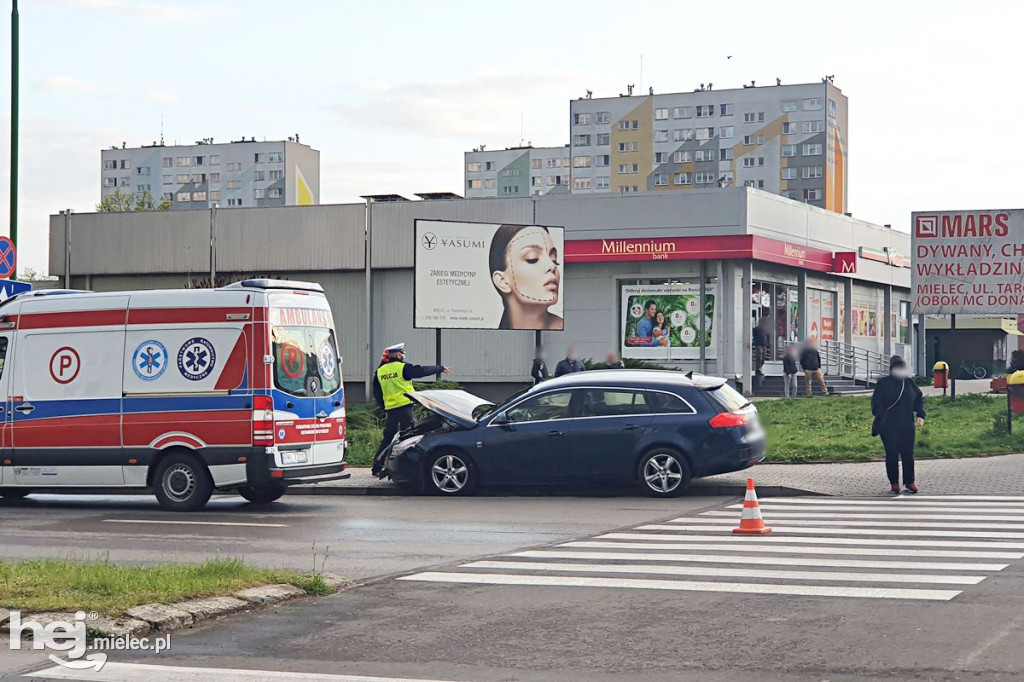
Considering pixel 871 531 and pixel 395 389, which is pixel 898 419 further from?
pixel 395 389

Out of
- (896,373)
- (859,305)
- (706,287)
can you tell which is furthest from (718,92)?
(896,373)

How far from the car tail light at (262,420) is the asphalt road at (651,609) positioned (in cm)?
171

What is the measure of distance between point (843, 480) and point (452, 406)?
207 inches

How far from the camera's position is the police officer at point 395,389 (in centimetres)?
1920

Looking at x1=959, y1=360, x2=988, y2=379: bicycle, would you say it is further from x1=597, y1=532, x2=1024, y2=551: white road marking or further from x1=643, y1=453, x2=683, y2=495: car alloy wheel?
x1=597, y1=532, x2=1024, y2=551: white road marking

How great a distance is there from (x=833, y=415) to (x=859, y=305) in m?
20.1

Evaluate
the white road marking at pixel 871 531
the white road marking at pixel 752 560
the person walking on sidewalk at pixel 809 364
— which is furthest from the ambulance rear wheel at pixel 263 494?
the person walking on sidewalk at pixel 809 364

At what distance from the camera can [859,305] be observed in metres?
47.2

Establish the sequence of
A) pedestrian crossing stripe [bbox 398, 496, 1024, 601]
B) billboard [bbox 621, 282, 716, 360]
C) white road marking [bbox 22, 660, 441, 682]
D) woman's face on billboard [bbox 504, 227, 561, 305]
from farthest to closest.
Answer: billboard [bbox 621, 282, 716, 360], woman's face on billboard [bbox 504, 227, 561, 305], pedestrian crossing stripe [bbox 398, 496, 1024, 601], white road marking [bbox 22, 660, 441, 682]

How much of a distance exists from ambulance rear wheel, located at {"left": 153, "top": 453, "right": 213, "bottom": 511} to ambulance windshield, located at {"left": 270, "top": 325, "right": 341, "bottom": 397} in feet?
4.78

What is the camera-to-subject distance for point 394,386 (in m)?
19.2

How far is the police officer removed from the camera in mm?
19203

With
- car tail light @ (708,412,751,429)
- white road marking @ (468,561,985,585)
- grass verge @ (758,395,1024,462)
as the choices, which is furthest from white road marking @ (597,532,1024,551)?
grass verge @ (758,395,1024,462)

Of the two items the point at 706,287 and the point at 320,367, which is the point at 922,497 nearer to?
the point at 320,367
